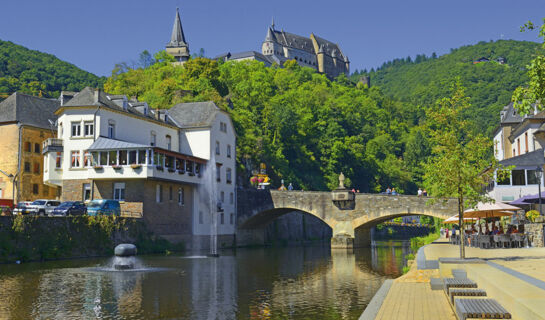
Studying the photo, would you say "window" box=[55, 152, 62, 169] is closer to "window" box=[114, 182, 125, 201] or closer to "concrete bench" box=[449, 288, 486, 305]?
"window" box=[114, 182, 125, 201]

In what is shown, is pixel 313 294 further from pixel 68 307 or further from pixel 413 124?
pixel 413 124

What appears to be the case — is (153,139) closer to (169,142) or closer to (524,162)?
(169,142)

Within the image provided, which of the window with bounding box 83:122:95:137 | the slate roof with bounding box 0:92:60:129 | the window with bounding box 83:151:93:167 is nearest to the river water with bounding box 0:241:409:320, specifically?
the window with bounding box 83:151:93:167

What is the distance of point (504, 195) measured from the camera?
4638 cm

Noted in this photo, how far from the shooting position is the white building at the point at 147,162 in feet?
144

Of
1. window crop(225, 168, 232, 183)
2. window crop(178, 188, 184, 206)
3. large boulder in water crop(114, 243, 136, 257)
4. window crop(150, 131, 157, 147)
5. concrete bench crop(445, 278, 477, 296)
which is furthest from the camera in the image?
window crop(225, 168, 232, 183)

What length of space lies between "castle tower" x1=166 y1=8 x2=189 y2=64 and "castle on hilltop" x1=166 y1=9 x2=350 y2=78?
23.1 metres

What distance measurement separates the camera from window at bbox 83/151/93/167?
44.7 metres

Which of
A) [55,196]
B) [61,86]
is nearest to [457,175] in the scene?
[55,196]

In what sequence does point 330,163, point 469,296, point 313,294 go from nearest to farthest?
point 469,296, point 313,294, point 330,163

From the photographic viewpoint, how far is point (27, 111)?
50094mm

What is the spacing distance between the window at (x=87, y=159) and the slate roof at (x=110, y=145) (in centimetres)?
88

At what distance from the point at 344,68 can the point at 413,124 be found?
5174cm

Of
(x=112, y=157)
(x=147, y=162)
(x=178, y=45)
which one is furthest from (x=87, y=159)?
(x=178, y=45)
